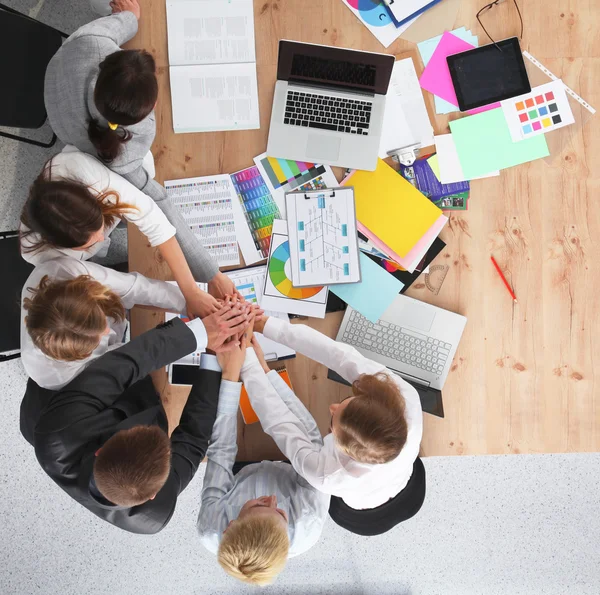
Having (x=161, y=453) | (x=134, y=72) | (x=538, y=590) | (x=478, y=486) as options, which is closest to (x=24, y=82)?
(x=134, y=72)

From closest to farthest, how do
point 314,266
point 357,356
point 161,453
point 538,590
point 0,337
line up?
point 161,453
point 357,356
point 314,266
point 0,337
point 538,590

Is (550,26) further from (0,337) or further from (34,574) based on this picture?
(34,574)

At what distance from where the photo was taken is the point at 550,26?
1.53m

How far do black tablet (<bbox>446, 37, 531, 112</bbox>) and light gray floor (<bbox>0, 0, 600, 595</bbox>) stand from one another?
1.52 meters

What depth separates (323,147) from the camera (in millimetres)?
1522

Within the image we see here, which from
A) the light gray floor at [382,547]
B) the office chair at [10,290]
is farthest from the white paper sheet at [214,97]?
the light gray floor at [382,547]

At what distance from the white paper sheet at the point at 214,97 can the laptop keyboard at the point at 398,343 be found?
71cm

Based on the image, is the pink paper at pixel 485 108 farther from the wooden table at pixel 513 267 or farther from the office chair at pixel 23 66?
the office chair at pixel 23 66

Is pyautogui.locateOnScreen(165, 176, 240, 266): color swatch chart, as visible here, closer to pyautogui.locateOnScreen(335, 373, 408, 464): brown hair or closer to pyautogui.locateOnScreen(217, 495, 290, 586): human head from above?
pyautogui.locateOnScreen(335, 373, 408, 464): brown hair

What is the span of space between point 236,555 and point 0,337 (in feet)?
3.50

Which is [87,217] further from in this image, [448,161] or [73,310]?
[448,161]

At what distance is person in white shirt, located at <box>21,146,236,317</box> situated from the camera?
1185 millimetres

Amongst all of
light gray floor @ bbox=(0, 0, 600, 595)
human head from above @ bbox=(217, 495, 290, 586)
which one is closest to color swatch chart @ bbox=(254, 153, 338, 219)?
human head from above @ bbox=(217, 495, 290, 586)

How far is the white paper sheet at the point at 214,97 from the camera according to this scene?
151 cm
